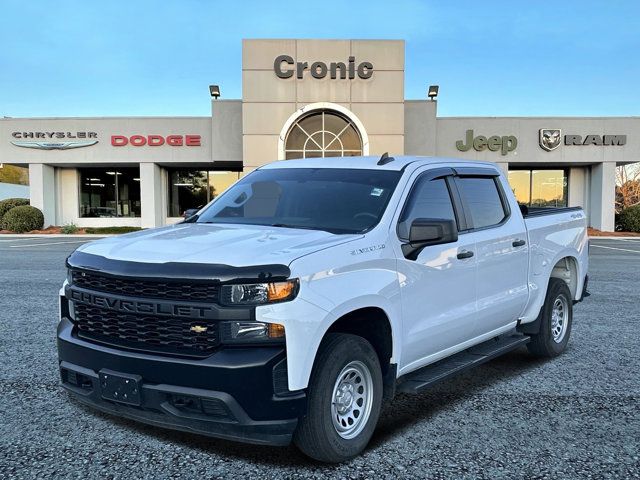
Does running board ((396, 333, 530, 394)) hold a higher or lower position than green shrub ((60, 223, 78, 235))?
higher

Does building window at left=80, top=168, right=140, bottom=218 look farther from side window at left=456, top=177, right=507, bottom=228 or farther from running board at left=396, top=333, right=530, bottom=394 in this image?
running board at left=396, top=333, right=530, bottom=394

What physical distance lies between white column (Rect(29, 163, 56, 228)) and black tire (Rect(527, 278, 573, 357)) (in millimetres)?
31832

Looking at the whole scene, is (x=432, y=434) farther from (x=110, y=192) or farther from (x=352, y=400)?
(x=110, y=192)

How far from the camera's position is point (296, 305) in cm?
324

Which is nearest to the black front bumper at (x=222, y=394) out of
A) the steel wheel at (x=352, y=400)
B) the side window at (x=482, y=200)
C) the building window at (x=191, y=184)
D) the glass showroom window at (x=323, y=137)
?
the steel wheel at (x=352, y=400)

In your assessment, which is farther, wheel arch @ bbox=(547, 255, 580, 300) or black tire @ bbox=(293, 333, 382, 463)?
wheel arch @ bbox=(547, 255, 580, 300)

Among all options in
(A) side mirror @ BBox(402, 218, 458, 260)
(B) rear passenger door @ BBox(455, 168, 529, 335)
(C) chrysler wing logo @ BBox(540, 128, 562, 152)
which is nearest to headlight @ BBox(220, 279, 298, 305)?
(A) side mirror @ BBox(402, 218, 458, 260)

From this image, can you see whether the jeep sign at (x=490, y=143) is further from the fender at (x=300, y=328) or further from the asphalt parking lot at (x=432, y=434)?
the fender at (x=300, y=328)

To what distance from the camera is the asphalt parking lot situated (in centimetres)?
357

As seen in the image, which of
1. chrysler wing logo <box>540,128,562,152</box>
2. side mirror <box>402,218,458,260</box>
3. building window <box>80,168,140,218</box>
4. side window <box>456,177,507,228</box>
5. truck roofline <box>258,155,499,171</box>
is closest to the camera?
side mirror <box>402,218,458,260</box>

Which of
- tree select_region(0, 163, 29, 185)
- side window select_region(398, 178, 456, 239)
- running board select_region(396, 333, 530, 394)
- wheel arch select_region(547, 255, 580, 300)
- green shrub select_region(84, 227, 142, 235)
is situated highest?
tree select_region(0, 163, 29, 185)

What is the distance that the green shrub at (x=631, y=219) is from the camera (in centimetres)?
3102

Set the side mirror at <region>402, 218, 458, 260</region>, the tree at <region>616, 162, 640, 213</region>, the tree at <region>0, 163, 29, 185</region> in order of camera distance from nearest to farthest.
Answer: the side mirror at <region>402, 218, 458, 260</region> < the tree at <region>616, 162, 640, 213</region> < the tree at <region>0, 163, 29, 185</region>

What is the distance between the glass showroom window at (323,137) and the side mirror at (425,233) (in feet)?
77.4
